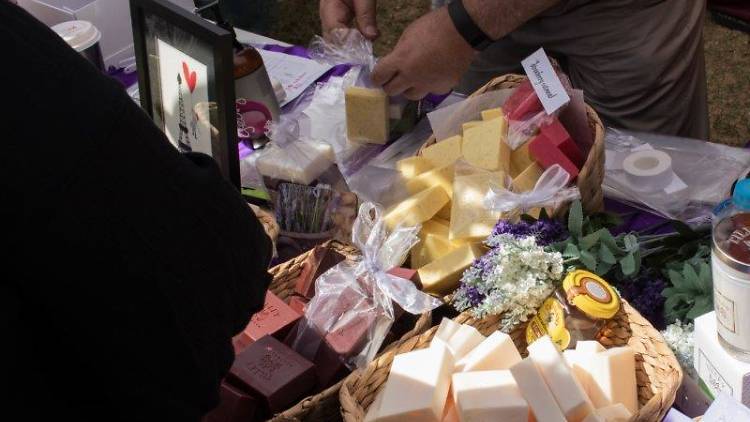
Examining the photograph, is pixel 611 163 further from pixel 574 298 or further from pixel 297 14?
pixel 297 14

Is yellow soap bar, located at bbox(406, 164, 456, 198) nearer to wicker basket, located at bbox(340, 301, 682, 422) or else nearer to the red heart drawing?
wicker basket, located at bbox(340, 301, 682, 422)

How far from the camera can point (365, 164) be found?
1.59 metres

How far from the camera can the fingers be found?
1.71m

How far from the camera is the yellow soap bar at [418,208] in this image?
127 cm

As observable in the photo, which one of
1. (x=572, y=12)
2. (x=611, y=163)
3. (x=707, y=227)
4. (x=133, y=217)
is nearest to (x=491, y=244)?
(x=707, y=227)

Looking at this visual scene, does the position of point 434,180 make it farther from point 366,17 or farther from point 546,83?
point 366,17

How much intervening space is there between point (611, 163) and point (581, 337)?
525 mm

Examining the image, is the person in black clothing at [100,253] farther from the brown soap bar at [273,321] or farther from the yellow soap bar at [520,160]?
the yellow soap bar at [520,160]

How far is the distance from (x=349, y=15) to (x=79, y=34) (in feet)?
1.96

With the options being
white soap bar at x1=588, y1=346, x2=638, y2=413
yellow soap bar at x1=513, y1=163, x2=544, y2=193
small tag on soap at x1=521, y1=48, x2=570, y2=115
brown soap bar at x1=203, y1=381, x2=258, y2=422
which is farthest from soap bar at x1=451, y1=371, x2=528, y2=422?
small tag on soap at x1=521, y1=48, x2=570, y2=115

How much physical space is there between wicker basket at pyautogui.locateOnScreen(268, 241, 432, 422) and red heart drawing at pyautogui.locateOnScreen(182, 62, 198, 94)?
31 centimetres

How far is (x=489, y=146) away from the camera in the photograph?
4.38 feet

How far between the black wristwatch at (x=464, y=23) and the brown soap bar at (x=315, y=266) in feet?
1.89

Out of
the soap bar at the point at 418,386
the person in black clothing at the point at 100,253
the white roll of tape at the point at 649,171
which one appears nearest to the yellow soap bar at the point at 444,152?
the white roll of tape at the point at 649,171
